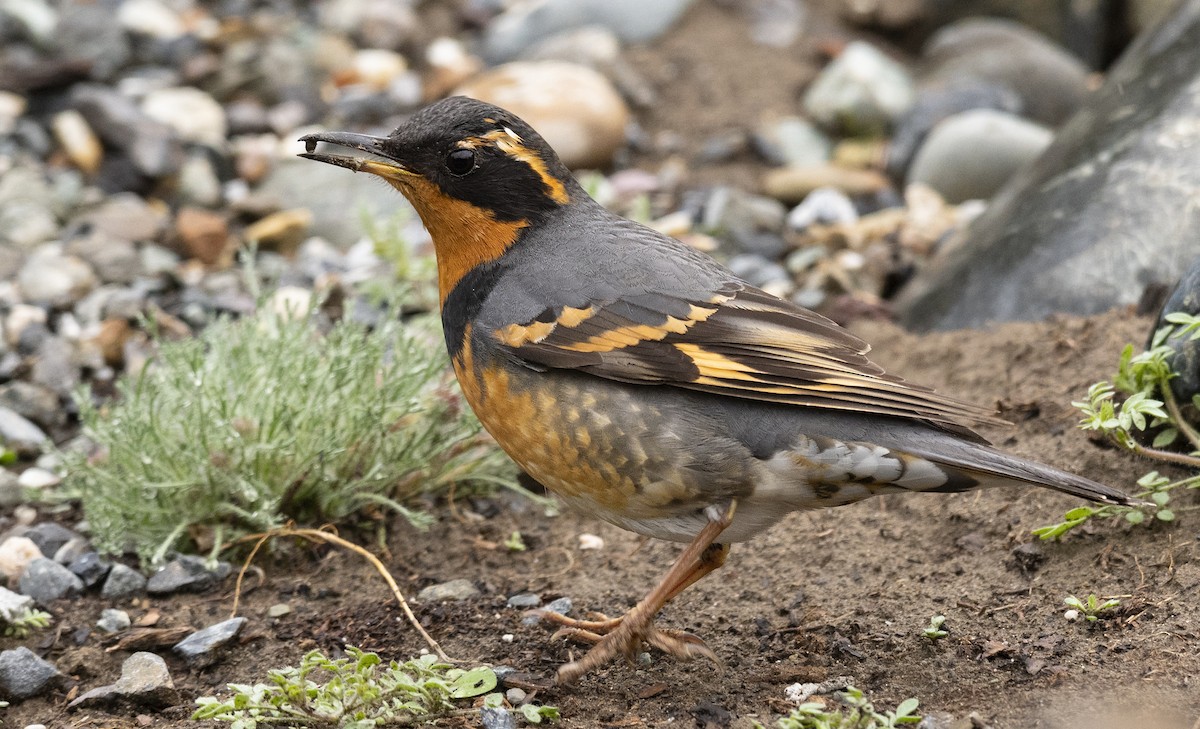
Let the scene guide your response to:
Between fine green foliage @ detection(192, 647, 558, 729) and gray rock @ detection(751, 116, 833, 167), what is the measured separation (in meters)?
6.56

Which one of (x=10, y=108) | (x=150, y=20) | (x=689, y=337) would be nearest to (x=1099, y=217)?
(x=689, y=337)

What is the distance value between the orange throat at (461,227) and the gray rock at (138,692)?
5.44 ft

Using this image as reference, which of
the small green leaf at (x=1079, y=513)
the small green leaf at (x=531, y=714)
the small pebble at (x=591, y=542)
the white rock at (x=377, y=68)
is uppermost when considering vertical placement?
the white rock at (x=377, y=68)

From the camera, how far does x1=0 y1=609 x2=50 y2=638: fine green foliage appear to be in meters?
4.80

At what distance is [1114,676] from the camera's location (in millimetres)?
3885

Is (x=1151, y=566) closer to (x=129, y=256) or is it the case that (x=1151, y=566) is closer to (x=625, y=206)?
(x=625, y=206)

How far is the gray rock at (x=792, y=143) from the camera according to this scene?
9.80 metres

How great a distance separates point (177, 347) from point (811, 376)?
2.86m

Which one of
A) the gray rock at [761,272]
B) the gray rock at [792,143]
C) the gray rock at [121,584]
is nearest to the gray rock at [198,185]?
the gray rock at [761,272]

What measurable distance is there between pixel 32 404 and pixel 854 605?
160 inches

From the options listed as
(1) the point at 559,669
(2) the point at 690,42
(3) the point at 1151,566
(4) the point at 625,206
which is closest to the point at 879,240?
(4) the point at 625,206

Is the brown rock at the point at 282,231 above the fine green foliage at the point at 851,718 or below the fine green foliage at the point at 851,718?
above

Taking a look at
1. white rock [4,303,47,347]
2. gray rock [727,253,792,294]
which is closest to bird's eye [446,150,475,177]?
gray rock [727,253,792,294]

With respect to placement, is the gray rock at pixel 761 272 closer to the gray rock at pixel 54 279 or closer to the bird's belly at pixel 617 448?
the bird's belly at pixel 617 448
